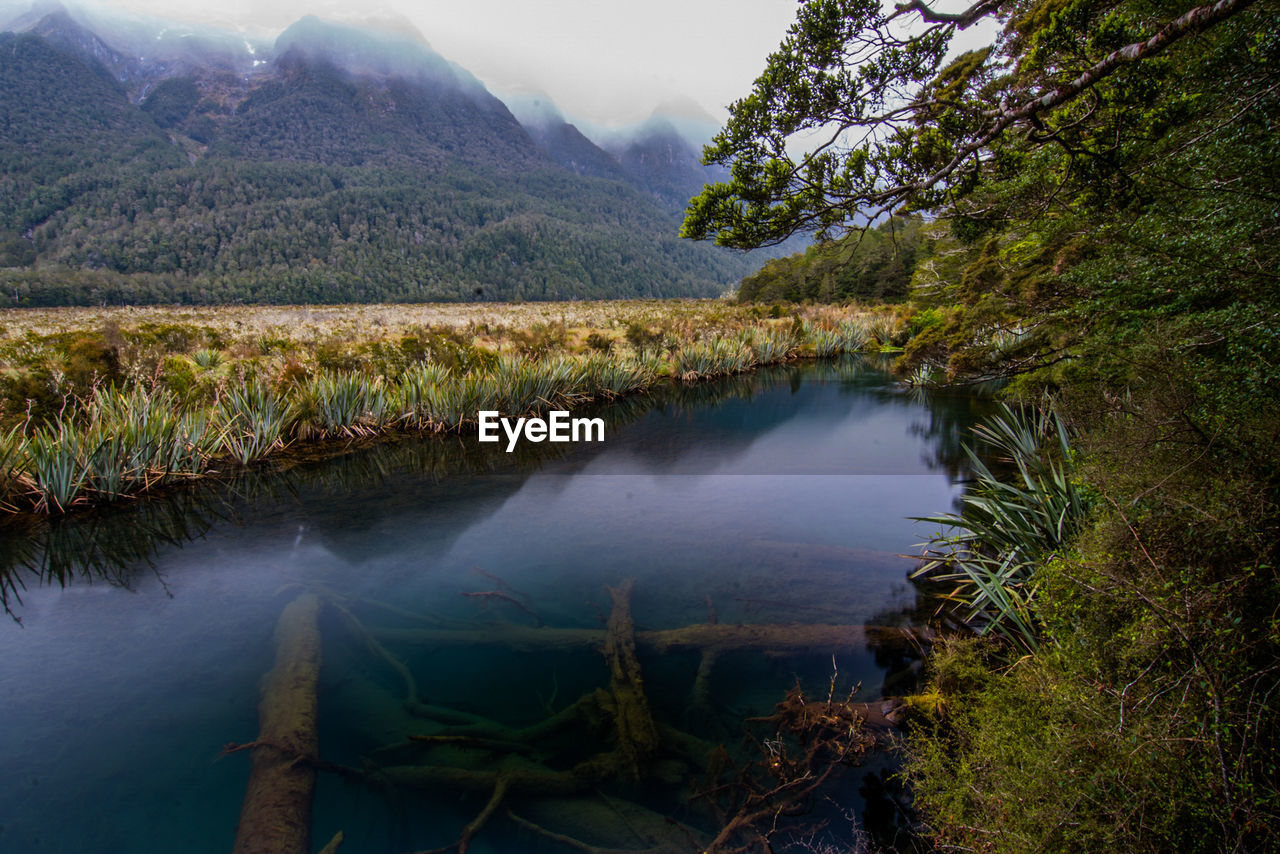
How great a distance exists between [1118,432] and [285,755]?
5303mm

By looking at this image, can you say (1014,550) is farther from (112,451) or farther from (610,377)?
(610,377)

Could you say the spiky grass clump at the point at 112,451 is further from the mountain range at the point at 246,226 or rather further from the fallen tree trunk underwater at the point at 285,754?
the mountain range at the point at 246,226

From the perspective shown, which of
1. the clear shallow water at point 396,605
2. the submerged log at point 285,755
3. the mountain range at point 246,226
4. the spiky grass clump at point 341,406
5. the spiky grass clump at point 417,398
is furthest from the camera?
the mountain range at point 246,226

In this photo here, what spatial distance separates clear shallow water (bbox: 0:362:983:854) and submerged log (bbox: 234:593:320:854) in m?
0.10

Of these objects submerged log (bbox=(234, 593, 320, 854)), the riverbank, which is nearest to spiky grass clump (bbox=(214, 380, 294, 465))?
the riverbank

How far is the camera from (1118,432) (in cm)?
314

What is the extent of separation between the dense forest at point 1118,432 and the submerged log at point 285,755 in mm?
3124

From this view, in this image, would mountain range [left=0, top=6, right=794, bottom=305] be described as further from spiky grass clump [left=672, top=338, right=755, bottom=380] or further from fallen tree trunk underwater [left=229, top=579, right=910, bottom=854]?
fallen tree trunk underwater [left=229, top=579, right=910, bottom=854]

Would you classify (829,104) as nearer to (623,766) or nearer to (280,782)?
(623,766)

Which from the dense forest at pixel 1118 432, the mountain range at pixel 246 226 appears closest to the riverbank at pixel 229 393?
the dense forest at pixel 1118 432

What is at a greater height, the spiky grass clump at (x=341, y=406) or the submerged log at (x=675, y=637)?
the spiky grass clump at (x=341, y=406)

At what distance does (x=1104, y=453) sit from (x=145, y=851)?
5.69 meters

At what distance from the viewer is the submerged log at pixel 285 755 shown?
8.78ft

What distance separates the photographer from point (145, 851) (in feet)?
8.84
